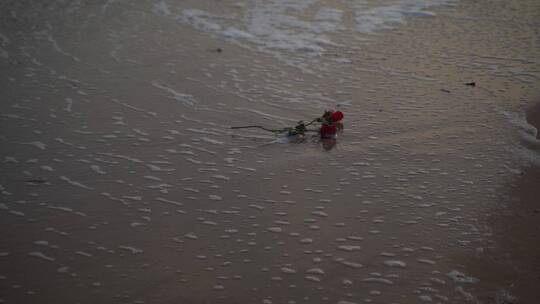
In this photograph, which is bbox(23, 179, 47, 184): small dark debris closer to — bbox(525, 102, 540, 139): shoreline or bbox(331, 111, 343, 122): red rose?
bbox(331, 111, 343, 122): red rose

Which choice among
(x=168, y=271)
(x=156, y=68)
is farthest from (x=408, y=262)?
(x=156, y=68)

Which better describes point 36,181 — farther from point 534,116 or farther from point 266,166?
point 534,116

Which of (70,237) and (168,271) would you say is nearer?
(168,271)

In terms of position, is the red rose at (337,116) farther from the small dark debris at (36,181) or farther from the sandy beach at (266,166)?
the small dark debris at (36,181)

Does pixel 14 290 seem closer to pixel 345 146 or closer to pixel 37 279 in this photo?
pixel 37 279

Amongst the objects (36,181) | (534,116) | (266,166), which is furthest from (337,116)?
(36,181)

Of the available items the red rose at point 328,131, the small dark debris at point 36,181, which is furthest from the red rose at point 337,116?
the small dark debris at point 36,181
